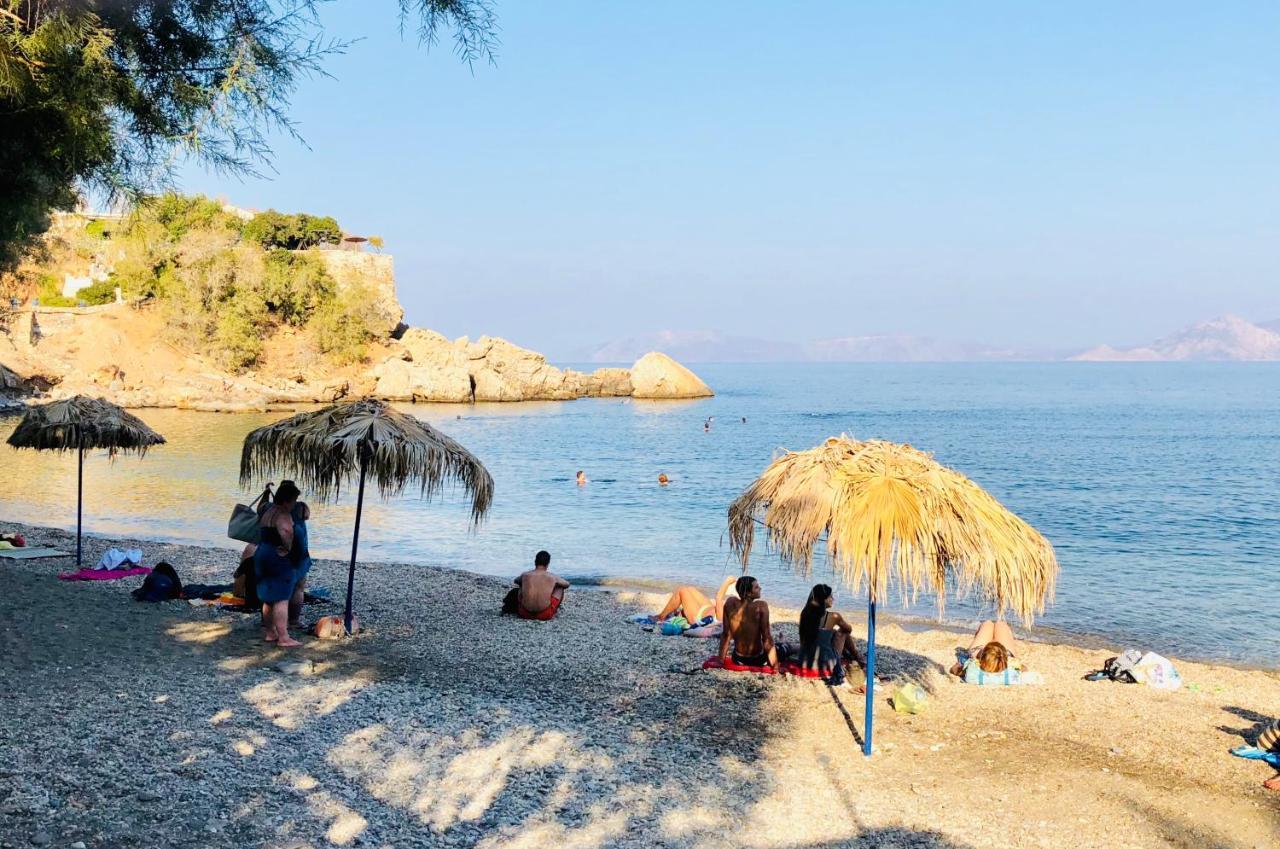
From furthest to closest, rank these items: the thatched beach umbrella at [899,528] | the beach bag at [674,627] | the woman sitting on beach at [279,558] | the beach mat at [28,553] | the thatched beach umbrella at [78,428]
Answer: the beach mat at [28,553] → the thatched beach umbrella at [78,428] → the beach bag at [674,627] → the woman sitting on beach at [279,558] → the thatched beach umbrella at [899,528]

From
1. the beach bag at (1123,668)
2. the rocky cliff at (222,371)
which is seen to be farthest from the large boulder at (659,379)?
the beach bag at (1123,668)

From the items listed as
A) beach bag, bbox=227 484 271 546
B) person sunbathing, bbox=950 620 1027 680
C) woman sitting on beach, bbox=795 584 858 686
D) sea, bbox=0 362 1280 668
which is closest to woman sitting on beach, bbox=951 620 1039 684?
person sunbathing, bbox=950 620 1027 680

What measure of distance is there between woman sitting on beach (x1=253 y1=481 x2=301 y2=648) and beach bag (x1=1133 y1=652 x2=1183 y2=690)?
9.06 meters

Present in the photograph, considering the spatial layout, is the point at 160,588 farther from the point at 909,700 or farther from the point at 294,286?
the point at 294,286

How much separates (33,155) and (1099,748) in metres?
9.60

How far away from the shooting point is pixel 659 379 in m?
92.1

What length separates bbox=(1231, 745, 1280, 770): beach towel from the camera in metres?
8.12

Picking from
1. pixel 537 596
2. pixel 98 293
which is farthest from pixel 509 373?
pixel 537 596

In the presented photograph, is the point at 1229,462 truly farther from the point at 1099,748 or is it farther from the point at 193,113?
the point at 193,113

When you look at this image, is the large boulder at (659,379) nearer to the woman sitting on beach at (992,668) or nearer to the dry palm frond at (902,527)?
the woman sitting on beach at (992,668)

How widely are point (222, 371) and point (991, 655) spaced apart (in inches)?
2585

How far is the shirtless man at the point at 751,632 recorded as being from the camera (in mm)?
10141

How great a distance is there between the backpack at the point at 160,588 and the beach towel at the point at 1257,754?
445 inches

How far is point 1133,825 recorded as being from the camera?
683cm
